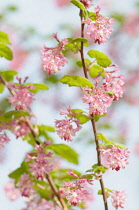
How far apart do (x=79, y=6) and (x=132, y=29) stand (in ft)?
16.4

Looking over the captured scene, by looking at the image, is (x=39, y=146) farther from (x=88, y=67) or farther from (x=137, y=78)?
(x=137, y=78)

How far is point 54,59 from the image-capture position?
2.19 metres

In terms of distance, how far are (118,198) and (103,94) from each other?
21.3 inches

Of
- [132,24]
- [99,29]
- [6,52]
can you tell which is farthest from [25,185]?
[132,24]

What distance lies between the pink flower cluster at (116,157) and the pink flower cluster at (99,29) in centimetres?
54

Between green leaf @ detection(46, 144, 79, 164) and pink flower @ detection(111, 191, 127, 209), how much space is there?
24.5 inches

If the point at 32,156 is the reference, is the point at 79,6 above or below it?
above

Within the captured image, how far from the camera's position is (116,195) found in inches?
88.4

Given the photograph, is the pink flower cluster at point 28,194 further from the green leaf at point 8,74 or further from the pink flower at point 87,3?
the pink flower at point 87,3

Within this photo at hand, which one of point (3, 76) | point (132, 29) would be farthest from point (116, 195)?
point (132, 29)

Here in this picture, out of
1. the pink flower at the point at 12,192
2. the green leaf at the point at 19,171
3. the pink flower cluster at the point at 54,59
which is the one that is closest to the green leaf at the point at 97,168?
the pink flower cluster at the point at 54,59

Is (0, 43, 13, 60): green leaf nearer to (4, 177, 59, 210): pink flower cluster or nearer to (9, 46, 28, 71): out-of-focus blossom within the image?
(4, 177, 59, 210): pink flower cluster

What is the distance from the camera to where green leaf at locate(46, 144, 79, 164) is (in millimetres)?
2796

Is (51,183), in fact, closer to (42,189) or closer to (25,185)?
(25,185)
